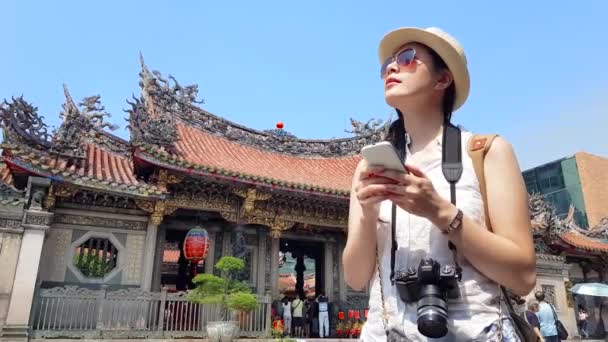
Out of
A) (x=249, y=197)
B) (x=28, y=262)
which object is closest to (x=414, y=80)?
(x=28, y=262)

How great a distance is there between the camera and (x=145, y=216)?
32.8 ft

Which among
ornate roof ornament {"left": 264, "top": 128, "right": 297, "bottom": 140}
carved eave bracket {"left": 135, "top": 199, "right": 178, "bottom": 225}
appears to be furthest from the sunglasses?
ornate roof ornament {"left": 264, "top": 128, "right": 297, "bottom": 140}

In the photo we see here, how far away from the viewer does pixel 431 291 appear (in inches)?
44.2

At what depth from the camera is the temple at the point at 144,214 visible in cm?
805

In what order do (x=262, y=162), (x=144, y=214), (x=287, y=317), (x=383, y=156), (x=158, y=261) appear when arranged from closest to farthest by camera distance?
(x=383, y=156)
(x=144, y=214)
(x=158, y=261)
(x=287, y=317)
(x=262, y=162)

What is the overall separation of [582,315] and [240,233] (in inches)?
511

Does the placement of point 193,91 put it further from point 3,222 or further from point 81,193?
point 3,222

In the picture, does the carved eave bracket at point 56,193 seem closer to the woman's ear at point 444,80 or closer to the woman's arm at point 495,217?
the woman's ear at point 444,80

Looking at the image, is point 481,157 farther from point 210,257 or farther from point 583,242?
point 583,242

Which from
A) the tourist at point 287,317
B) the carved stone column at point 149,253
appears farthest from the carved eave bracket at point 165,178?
the tourist at point 287,317

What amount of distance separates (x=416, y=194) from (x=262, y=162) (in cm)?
1208

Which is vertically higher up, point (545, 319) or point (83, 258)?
point (83, 258)

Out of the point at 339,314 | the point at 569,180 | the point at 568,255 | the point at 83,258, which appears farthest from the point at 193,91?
the point at 569,180

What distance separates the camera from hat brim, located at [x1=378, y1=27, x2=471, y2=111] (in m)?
1.43
